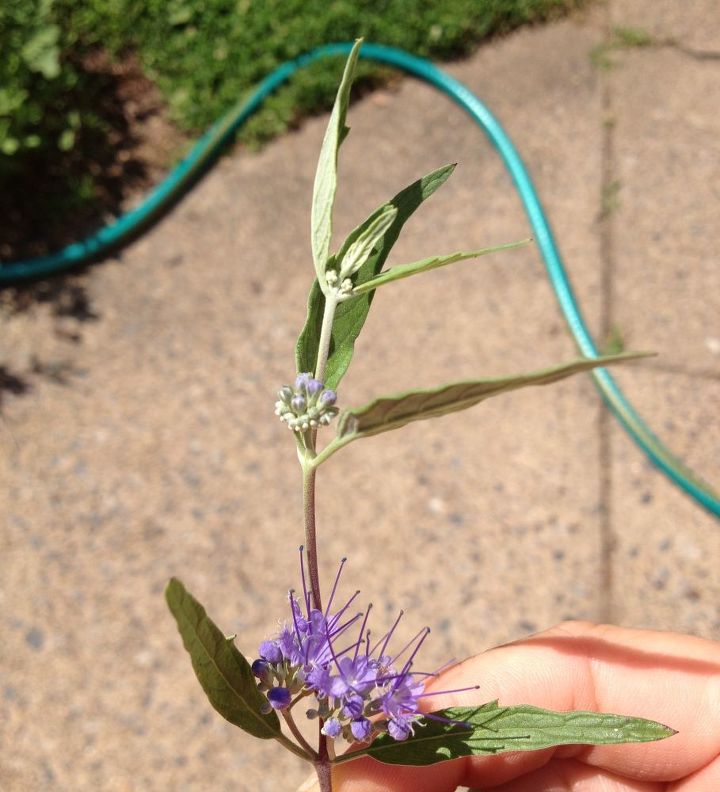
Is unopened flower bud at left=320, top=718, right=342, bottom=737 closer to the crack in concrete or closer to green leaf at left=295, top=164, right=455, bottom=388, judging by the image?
green leaf at left=295, top=164, right=455, bottom=388

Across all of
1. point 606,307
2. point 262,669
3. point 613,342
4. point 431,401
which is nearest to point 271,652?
point 262,669

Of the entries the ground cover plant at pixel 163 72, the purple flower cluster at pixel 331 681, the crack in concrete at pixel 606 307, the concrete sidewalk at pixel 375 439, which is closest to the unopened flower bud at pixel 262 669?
the purple flower cluster at pixel 331 681

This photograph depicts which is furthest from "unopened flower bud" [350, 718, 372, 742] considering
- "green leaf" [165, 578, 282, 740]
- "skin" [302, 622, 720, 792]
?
"skin" [302, 622, 720, 792]

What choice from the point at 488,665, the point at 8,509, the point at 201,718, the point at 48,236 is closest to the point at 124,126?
the point at 48,236

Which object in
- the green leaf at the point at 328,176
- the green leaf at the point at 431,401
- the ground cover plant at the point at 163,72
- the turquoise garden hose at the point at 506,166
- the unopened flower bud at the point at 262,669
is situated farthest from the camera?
the ground cover plant at the point at 163,72

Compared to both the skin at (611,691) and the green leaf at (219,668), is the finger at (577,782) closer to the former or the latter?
the skin at (611,691)

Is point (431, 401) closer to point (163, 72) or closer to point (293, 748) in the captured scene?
point (293, 748)

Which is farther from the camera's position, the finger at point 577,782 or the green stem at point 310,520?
the finger at point 577,782
